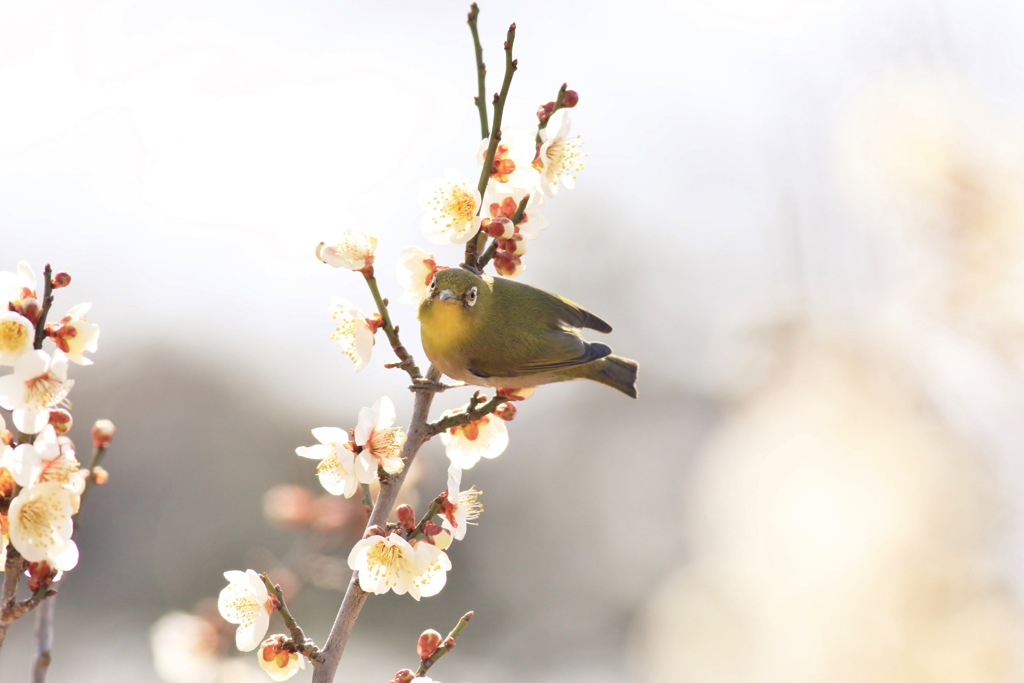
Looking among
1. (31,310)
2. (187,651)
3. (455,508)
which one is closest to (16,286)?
(31,310)

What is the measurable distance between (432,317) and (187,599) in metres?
7.50

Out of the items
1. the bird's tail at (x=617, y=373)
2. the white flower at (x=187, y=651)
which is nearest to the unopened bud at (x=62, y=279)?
the bird's tail at (x=617, y=373)

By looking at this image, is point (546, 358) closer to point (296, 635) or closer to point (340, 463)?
point (340, 463)

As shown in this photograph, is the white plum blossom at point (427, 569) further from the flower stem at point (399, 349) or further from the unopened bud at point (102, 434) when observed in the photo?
the unopened bud at point (102, 434)

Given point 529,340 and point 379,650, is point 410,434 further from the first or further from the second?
point 379,650

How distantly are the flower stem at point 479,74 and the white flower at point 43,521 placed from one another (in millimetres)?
878

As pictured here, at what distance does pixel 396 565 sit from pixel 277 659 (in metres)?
0.26

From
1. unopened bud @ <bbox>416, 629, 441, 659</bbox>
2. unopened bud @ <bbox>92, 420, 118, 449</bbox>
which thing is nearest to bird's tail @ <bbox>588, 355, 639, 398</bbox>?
unopened bud @ <bbox>416, 629, 441, 659</bbox>

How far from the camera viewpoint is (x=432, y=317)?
71.8 inches

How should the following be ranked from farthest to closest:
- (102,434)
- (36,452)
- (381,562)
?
(102,434) < (381,562) < (36,452)

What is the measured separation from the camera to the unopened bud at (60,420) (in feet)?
4.51

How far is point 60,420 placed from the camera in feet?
4.52

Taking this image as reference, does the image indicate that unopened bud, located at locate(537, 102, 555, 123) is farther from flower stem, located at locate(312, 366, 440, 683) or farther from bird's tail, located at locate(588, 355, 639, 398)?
bird's tail, located at locate(588, 355, 639, 398)

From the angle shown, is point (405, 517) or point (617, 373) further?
point (617, 373)
